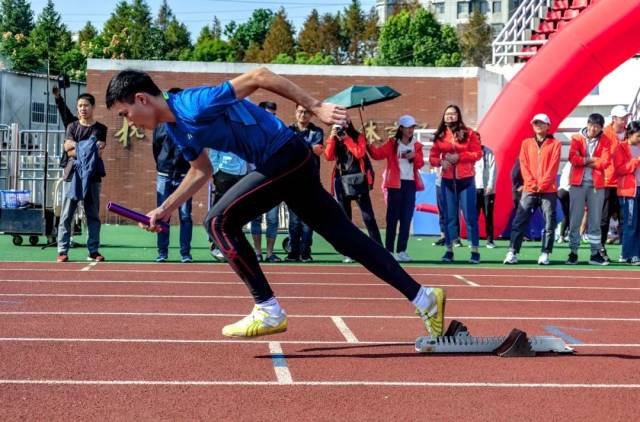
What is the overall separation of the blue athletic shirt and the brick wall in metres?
19.3

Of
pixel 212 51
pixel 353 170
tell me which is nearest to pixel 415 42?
pixel 212 51

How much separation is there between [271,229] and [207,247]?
3.18 metres

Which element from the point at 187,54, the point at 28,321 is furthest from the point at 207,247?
the point at 187,54

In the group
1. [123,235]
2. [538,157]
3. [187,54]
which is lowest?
[123,235]

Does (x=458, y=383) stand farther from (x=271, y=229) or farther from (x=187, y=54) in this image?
(x=187, y=54)

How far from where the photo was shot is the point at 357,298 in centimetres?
1028

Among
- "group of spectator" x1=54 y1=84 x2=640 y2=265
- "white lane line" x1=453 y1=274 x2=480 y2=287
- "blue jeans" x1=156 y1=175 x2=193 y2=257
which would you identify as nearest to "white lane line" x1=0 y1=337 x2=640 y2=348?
"white lane line" x1=453 y1=274 x2=480 y2=287

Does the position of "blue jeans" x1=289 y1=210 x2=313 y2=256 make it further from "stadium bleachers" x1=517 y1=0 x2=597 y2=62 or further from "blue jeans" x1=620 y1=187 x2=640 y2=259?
"stadium bleachers" x1=517 y1=0 x2=597 y2=62

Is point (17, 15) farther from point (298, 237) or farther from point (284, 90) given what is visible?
point (284, 90)

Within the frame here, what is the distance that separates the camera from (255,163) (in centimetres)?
661

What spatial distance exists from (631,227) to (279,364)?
32.1 feet

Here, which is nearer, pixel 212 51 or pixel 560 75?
pixel 560 75

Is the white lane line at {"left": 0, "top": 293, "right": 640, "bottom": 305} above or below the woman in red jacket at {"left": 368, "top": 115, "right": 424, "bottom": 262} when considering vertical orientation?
below

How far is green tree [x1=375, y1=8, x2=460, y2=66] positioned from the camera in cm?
10632
